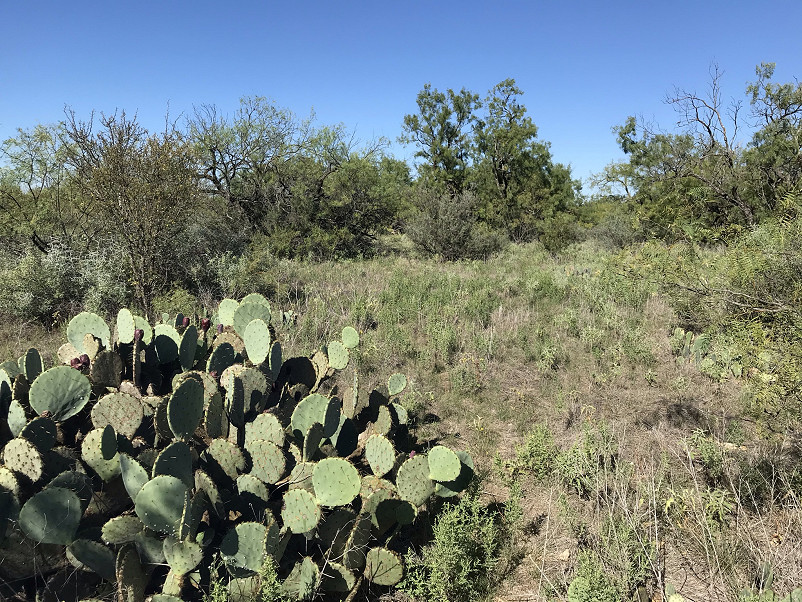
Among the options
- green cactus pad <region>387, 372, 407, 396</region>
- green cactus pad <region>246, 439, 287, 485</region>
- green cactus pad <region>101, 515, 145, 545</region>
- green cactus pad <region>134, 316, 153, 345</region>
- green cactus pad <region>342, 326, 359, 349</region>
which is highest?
green cactus pad <region>134, 316, 153, 345</region>

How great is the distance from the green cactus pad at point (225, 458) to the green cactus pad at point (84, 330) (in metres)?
1.47

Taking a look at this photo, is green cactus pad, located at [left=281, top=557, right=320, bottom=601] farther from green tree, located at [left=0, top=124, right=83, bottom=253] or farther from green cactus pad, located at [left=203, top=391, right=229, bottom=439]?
green tree, located at [left=0, top=124, right=83, bottom=253]

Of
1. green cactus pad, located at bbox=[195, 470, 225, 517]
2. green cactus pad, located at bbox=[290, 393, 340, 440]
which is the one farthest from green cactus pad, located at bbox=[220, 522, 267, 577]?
green cactus pad, located at bbox=[290, 393, 340, 440]

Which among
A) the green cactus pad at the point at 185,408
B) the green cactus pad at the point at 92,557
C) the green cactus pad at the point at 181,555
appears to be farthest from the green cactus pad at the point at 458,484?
the green cactus pad at the point at 92,557

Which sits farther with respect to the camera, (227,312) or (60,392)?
(227,312)

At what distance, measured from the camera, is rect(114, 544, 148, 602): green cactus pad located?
1.96m

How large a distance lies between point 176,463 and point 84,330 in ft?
5.96

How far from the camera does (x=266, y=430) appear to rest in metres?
2.73

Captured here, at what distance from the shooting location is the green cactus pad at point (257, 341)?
3451 mm

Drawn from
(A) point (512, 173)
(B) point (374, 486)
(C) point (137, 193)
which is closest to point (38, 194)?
(C) point (137, 193)

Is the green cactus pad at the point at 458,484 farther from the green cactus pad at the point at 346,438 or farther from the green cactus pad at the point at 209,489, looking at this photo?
the green cactus pad at the point at 209,489

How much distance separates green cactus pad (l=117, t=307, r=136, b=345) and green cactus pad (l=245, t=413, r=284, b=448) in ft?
4.25

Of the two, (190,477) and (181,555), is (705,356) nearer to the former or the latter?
(190,477)

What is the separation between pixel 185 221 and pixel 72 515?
696cm
